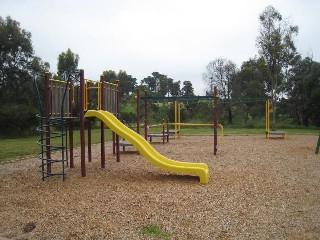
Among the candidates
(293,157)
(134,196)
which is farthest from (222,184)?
(293,157)

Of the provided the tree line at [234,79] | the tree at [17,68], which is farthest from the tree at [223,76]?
the tree at [17,68]

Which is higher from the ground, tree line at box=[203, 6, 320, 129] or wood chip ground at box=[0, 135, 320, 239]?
tree line at box=[203, 6, 320, 129]

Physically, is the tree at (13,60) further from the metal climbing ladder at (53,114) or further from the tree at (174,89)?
the tree at (174,89)

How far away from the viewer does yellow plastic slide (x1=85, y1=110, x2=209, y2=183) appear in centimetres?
718

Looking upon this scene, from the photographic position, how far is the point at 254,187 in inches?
258

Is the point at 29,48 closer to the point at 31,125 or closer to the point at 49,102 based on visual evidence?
the point at 31,125

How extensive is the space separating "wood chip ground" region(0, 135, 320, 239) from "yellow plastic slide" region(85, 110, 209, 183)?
23 centimetres

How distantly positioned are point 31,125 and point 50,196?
59.6ft

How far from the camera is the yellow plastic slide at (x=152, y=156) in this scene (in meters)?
7.18

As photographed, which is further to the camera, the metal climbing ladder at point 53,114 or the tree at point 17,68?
the tree at point 17,68

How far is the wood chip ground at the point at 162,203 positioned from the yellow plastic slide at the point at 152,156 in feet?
0.76

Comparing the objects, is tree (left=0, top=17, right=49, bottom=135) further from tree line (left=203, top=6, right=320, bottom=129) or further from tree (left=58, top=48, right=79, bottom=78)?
tree line (left=203, top=6, right=320, bottom=129)

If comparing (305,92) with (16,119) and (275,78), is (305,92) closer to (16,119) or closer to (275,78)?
(275,78)

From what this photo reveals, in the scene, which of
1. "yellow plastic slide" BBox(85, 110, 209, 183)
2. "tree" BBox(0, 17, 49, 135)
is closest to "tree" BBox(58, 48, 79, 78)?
"tree" BBox(0, 17, 49, 135)
